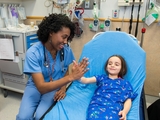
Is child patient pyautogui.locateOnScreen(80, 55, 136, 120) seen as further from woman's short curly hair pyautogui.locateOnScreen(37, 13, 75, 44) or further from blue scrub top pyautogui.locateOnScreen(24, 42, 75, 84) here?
woman's short curly hair pyautogui.locateOnScreen(37, 13, 75, 44)

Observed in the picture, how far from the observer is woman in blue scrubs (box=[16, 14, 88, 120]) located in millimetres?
1175

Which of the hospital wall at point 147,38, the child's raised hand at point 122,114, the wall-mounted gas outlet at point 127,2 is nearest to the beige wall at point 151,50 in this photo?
the hospital wall at point 147,38

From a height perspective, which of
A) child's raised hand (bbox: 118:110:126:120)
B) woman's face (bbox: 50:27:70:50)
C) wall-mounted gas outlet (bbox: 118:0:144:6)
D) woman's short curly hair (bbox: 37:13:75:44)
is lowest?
child's raised hand (bbox: 118:110:126:120)

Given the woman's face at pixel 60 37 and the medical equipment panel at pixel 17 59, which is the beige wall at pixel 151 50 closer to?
the medical equipment panel at pixel 17 59

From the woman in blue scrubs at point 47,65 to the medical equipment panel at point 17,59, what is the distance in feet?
2.12

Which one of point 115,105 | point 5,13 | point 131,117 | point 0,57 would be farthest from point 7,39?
point 131,117

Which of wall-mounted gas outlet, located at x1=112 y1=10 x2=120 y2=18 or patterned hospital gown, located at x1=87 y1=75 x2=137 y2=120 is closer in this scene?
patterned hospital gown, located at x1=87 y1=75 x2=137 y2=120

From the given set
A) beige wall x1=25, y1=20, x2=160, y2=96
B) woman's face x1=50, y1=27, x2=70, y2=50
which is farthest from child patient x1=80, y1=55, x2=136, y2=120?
beige wall x1=25, y1=20, x2=160, y2=96

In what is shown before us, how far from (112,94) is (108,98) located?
2.2 inches

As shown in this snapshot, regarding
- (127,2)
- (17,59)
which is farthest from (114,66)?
(17,59)

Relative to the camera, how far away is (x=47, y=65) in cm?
134

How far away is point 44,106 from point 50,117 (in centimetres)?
18

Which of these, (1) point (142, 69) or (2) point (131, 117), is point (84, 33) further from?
(2) point (131, 117)

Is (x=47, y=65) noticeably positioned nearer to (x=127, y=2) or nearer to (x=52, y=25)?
(x=52, y=25)
